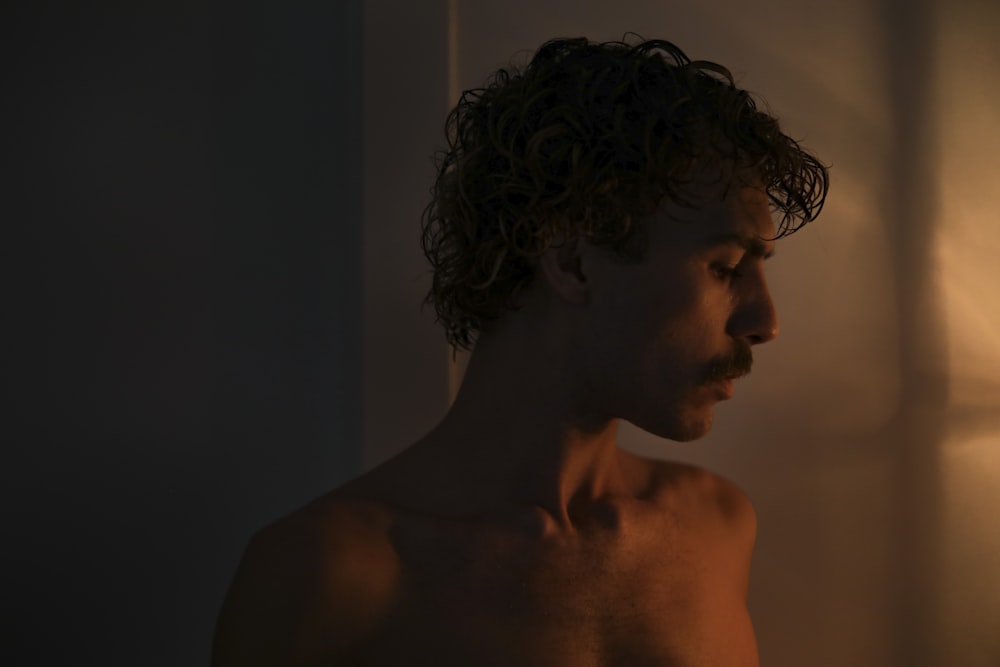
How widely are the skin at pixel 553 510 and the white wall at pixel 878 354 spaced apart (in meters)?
0.48

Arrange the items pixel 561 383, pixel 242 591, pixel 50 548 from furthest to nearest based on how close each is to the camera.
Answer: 1. pixel 50 548
2. pixel 561 383
3. pixel 242 591

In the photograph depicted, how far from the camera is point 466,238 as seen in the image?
1113 mm

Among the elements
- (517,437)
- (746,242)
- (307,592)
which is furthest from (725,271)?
(307,592)

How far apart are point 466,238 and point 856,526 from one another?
89 centimetres

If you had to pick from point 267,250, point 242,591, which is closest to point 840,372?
point 267,250

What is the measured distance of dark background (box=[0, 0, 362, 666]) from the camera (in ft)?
4.18

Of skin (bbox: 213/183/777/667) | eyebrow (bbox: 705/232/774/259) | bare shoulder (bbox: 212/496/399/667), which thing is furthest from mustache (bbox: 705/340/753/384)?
bare shoulder (bbox: 212/496/399/667)

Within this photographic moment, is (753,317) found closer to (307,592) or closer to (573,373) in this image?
(573,373)

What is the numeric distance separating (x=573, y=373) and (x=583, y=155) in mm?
242

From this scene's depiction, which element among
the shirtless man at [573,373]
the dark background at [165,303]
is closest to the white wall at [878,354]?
the shirtless man at [573,373]

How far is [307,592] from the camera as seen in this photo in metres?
0.92

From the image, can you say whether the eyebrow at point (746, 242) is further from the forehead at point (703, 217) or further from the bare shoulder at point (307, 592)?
the bare shoulder at point (307, 592)

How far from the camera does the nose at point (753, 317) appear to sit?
104 centimetres

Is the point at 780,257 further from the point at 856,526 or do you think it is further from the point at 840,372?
the point at 856,526
